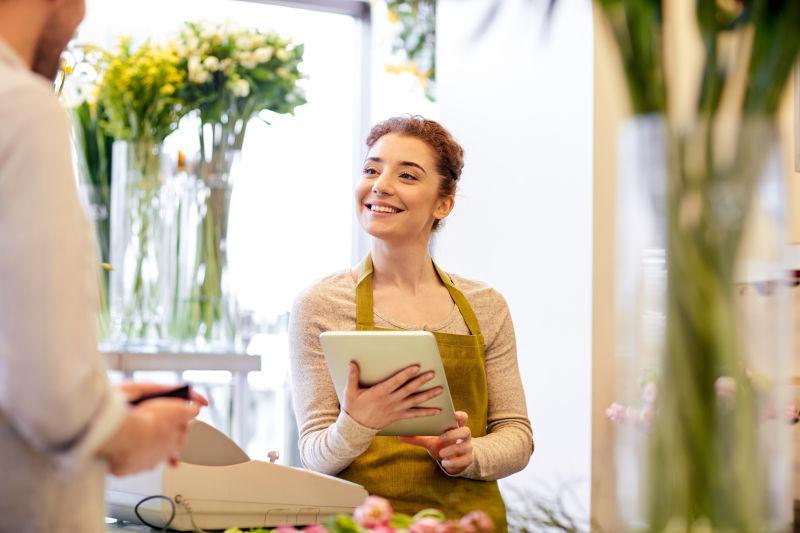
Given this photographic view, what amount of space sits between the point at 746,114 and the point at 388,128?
5.43 ft

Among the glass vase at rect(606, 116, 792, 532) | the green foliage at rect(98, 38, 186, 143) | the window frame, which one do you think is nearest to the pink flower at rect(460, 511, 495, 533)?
the glass vase at rect(606, 116, 792, 532)

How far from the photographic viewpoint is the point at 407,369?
5.80 ft

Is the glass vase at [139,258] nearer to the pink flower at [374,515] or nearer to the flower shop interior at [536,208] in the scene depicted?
the flower shop interior at [536,208]

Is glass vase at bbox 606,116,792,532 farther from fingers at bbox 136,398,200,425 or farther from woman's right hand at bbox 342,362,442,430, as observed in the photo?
woman's right hand at bbox 342,362,442,430

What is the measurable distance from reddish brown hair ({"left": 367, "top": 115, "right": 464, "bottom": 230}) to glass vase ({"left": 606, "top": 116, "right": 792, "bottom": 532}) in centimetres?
160

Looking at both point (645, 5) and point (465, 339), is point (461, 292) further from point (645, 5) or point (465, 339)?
point (645, 5)

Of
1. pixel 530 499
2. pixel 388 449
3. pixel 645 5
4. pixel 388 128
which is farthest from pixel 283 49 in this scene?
pixel 645 5

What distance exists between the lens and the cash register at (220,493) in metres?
1.49

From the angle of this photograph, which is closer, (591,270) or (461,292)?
(461,292)

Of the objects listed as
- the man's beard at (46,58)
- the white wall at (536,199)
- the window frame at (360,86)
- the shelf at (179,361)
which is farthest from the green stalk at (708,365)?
the window frame at (360,86)

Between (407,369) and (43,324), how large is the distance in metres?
0.99

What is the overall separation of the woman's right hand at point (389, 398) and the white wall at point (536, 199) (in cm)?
94

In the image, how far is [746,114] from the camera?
77cm

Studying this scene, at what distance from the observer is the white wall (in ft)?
9.45
